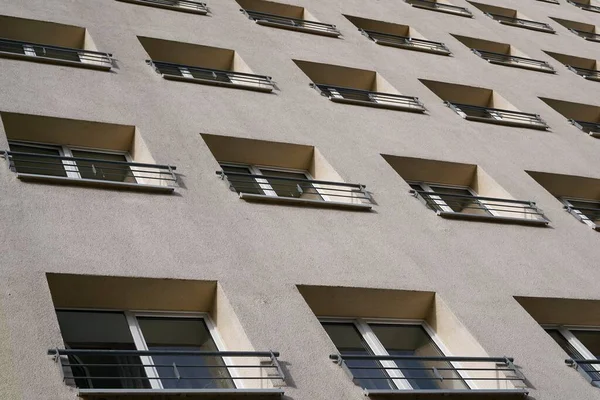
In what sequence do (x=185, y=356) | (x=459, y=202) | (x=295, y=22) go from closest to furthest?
(x=185, y=356), (x=459, y=202), (x=295, y=22)

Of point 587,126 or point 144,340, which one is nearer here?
point 144,340

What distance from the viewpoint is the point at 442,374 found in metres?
9.28

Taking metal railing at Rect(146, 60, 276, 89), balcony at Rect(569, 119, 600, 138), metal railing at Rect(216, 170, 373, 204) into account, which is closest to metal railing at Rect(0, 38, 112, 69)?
metal railing at Rect(146, 60, 276, 89)

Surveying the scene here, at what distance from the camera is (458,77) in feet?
58.0

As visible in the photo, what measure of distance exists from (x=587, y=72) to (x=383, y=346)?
1461 centimetres

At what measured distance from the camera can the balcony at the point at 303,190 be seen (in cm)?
1107

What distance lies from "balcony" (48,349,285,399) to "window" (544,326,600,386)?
13.8ft

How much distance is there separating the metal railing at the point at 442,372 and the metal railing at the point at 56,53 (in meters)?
6.85

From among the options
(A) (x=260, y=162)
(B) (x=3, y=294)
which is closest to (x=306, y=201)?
(A) (x=260, y=162)

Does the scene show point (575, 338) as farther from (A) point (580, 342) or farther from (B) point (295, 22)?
(B) point (295, 22)

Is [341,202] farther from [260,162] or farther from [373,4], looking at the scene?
[373,4]

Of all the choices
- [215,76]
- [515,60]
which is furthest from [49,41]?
[515,60]

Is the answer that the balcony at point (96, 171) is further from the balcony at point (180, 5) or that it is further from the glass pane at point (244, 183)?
the balcony at point (180, 5)

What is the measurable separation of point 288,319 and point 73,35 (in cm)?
804
